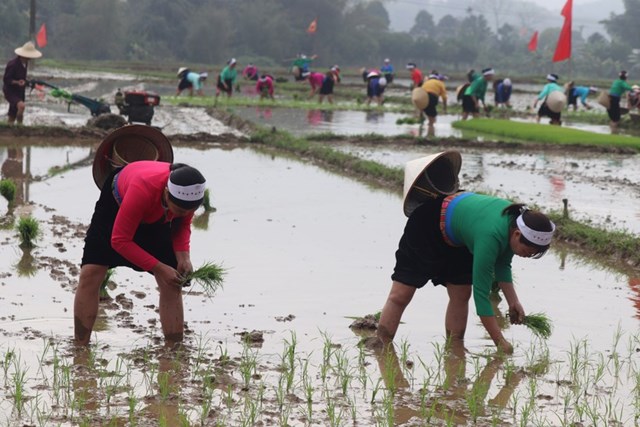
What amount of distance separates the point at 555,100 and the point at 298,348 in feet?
56.6

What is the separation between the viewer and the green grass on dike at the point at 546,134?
699 inches

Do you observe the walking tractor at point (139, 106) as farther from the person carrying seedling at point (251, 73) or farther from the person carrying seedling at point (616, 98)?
the person carrying seedling at point (251, 73)

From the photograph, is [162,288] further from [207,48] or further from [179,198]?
[207,48]

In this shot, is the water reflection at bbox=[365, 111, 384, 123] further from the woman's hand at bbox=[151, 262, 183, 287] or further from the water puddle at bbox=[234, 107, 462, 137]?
the woman's hand at bbox=[151, 262, 183, 287]

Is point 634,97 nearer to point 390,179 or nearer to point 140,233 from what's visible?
point 390,179

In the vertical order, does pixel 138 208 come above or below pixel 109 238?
above

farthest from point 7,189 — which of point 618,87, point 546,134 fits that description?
point 618,87

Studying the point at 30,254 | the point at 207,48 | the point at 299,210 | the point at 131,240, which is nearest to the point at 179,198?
the point at 131,240

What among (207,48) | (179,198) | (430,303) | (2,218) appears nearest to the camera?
(179,198)

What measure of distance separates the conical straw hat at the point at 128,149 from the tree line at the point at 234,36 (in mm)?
51503

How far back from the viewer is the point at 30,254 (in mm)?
7824

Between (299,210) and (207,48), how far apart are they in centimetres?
5537

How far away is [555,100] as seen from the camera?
2206 centimetres

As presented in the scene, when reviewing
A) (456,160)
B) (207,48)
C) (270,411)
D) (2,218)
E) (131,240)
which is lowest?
(207,48)
